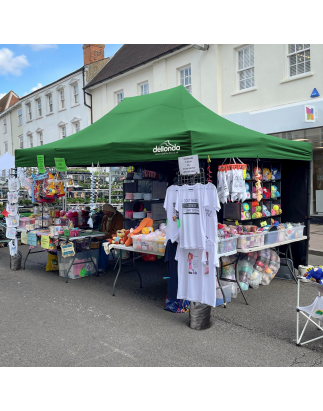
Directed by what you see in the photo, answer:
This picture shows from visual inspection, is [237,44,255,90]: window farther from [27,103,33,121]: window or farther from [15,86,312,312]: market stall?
[27,103,33,121]: window

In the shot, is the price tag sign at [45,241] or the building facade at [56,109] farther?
the building facade at [56,109]

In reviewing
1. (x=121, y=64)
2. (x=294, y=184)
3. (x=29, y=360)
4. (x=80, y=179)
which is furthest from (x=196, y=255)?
(x=121, y=64)

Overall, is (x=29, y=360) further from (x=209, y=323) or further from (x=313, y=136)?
(x=313, y=136)

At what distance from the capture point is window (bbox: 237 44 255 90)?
1279cm

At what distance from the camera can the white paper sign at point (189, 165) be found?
434 centimetres

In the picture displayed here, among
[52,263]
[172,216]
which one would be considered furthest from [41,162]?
[172,216]

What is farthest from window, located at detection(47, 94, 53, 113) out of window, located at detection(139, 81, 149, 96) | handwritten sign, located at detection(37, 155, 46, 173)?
handwritten sign, located at detection(37, 155, 46, 173)

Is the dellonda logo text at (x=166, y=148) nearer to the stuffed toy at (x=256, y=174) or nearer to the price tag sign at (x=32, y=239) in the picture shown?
the stuffed toy at (x=256, y=174)

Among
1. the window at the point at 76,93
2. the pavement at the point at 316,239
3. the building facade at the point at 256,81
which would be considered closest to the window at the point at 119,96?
the building facade at the point at 256,81

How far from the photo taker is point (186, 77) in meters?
15.3

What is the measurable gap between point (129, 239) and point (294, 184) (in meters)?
3.62

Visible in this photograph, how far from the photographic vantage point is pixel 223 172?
5727 mm

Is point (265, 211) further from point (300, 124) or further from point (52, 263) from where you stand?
point (300, 124)

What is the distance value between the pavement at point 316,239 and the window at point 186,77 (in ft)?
24.6
